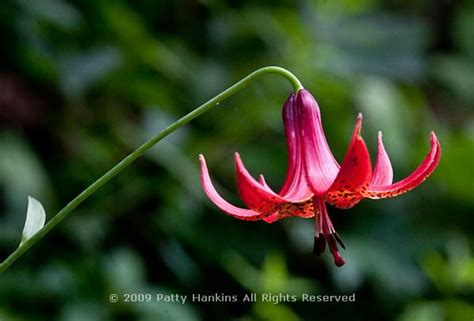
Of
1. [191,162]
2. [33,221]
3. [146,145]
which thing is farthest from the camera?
[191,162]

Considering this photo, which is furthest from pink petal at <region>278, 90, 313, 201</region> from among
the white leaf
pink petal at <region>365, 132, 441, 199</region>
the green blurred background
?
the green blurred background

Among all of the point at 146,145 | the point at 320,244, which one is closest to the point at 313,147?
the point at 320,244

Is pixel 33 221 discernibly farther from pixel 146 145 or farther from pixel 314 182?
pixel 314 182

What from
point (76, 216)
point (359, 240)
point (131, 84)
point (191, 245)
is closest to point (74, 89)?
point (131, 84)

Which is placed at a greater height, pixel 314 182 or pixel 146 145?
pixel 146 145

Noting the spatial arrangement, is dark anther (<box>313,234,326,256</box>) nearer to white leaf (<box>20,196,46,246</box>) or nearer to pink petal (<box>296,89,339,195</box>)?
pink petal (<box>296,89,339,195</box>)

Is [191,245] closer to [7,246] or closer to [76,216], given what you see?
[76,216]

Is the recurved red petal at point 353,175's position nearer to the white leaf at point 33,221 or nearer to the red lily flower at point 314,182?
the red lily flower at point 314,182
